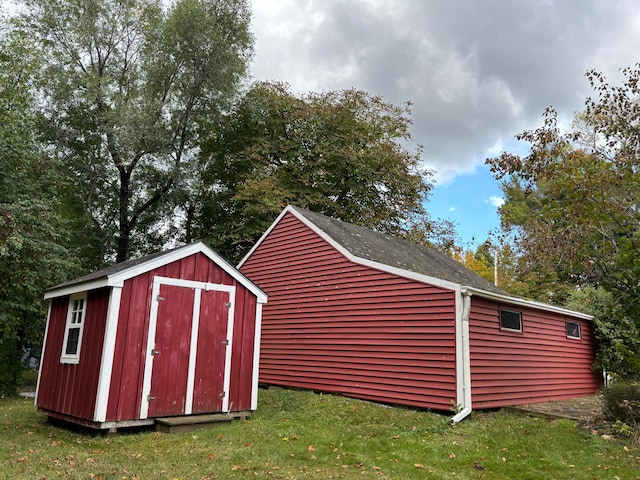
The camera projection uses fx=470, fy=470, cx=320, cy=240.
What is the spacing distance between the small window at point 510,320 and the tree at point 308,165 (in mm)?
13235

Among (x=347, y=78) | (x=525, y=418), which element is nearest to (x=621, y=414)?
(x=525, y=418)

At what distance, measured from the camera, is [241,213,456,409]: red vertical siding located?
9.73 metres

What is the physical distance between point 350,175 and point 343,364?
15.3 m

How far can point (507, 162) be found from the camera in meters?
9.49

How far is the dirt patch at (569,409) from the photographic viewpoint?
938 cm

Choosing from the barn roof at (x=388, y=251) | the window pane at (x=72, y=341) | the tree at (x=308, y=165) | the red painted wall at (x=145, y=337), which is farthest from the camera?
the tree at (x=308, y=165)

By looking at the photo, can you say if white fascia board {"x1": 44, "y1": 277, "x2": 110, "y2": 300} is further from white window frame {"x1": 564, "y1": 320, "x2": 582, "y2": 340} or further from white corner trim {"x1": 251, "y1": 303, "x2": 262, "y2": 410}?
white window frame {"x1": 564, "y1": 320, "x2": 582, "y2": 340}

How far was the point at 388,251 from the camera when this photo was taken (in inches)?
545

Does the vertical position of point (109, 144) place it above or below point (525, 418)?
above

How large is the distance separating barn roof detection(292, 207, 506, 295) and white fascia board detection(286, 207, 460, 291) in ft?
0.31

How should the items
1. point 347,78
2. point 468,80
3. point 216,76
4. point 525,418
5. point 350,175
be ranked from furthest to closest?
point 347,78 → point 350,175 → point 216,76 → point 468,80 → point 525,418

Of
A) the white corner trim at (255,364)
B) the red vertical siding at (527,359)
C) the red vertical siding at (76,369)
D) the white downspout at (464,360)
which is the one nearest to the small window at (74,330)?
the red vertical siding at (76,369)

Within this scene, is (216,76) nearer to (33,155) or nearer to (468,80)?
(33,155)

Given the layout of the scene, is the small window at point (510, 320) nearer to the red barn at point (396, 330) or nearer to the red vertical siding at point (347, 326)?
the red barn at point (396, 330)
